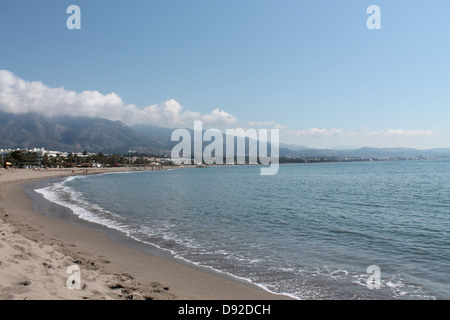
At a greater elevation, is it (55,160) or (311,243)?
(55,160)

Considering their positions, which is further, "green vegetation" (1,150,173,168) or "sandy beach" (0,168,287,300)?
"green vegetation" (1,150,173,168)

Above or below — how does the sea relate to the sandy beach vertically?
below

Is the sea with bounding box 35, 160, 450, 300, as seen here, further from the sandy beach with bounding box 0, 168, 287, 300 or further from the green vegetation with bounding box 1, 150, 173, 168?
the green vegetation with bounding box 1, 150, 173, 168

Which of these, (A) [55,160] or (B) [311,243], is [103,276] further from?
(A) [55,160]

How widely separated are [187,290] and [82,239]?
7.65 meters

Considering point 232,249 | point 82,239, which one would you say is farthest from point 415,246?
point 82,239

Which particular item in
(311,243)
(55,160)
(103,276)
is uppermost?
(55,160)

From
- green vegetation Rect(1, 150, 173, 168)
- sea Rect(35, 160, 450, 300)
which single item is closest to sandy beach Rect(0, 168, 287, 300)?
sea Rect(35, 160, 450, 300)

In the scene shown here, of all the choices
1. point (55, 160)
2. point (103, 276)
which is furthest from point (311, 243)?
point (55, 160)

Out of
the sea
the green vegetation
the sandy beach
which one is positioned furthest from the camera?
the green vegetation

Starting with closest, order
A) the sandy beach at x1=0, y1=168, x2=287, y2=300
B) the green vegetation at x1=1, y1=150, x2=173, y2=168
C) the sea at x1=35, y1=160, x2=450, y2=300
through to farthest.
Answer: the sandy beach at x1=0, y1=168, x2=287, y2=300, the sea at x1=35, y1=160, x2=450, y2=300, the green vegetation at x1=1, y1=150, x2=173, y2=168

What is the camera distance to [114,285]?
7.25 m

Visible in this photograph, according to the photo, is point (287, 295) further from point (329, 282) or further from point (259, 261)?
point (259, 261)

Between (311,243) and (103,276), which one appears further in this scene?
(311,243)
